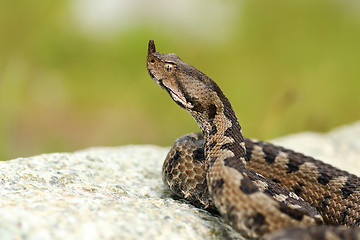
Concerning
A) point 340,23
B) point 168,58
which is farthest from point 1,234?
point 340,23

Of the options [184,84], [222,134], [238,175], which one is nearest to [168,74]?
[184,84]

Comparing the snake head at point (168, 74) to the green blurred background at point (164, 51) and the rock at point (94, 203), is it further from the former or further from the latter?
the green blurred background at point (164, 51)

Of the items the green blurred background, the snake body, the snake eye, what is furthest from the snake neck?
the green blurred background

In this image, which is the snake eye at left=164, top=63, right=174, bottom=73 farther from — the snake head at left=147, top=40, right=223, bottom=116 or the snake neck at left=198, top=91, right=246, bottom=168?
the snake neck at left=198, top=91, right=246, bottom=168

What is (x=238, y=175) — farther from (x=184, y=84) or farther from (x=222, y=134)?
(x=184, y=84)

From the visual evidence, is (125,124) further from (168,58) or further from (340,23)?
(340,23)

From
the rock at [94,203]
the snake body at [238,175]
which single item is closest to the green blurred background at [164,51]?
the snake body at [238,175]
